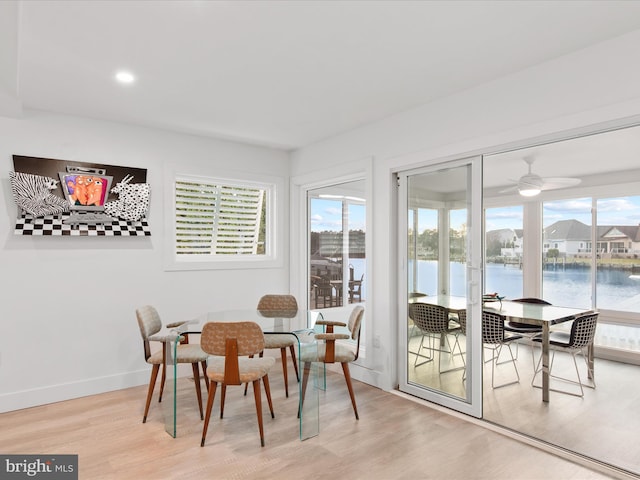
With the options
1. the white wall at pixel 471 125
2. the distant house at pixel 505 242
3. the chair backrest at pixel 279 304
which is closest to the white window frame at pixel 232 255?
the white wall at pixel 471 125

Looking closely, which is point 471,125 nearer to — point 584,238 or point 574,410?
point 574,410

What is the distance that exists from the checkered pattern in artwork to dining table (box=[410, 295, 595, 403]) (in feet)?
9.22

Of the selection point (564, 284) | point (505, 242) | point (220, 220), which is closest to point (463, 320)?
point (220, 220)

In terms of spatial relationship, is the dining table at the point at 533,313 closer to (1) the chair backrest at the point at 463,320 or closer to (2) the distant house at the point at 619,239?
(1) the chair backrest at the point at 463,320

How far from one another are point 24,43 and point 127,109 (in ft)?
3.87

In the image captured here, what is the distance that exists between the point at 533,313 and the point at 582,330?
507 millimetres

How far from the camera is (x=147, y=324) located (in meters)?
3.31

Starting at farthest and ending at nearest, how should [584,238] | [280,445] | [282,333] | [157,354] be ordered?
1. [584,238]
2. [157,354]
3. [282,333]
4. [280,445]

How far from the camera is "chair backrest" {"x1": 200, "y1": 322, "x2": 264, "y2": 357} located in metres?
2.65

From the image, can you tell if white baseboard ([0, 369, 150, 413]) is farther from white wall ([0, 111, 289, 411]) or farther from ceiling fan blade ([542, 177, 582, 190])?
ceiling fan blade ([542, 177, 582, 190])

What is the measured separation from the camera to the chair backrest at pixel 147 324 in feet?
10.5

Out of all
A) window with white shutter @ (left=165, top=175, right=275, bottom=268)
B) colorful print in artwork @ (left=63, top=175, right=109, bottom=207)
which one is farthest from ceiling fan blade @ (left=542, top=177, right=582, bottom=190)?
colorful print in artwork @ (left=63, top=175, right=109, bottom=207)

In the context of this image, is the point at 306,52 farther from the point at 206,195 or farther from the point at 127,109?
the point at 206,195

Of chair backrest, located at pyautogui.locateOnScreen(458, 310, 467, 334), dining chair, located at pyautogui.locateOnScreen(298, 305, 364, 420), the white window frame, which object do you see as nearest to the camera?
dining chair, located at pyautogui.locateOnScreen(298, 305, 364, 420)
